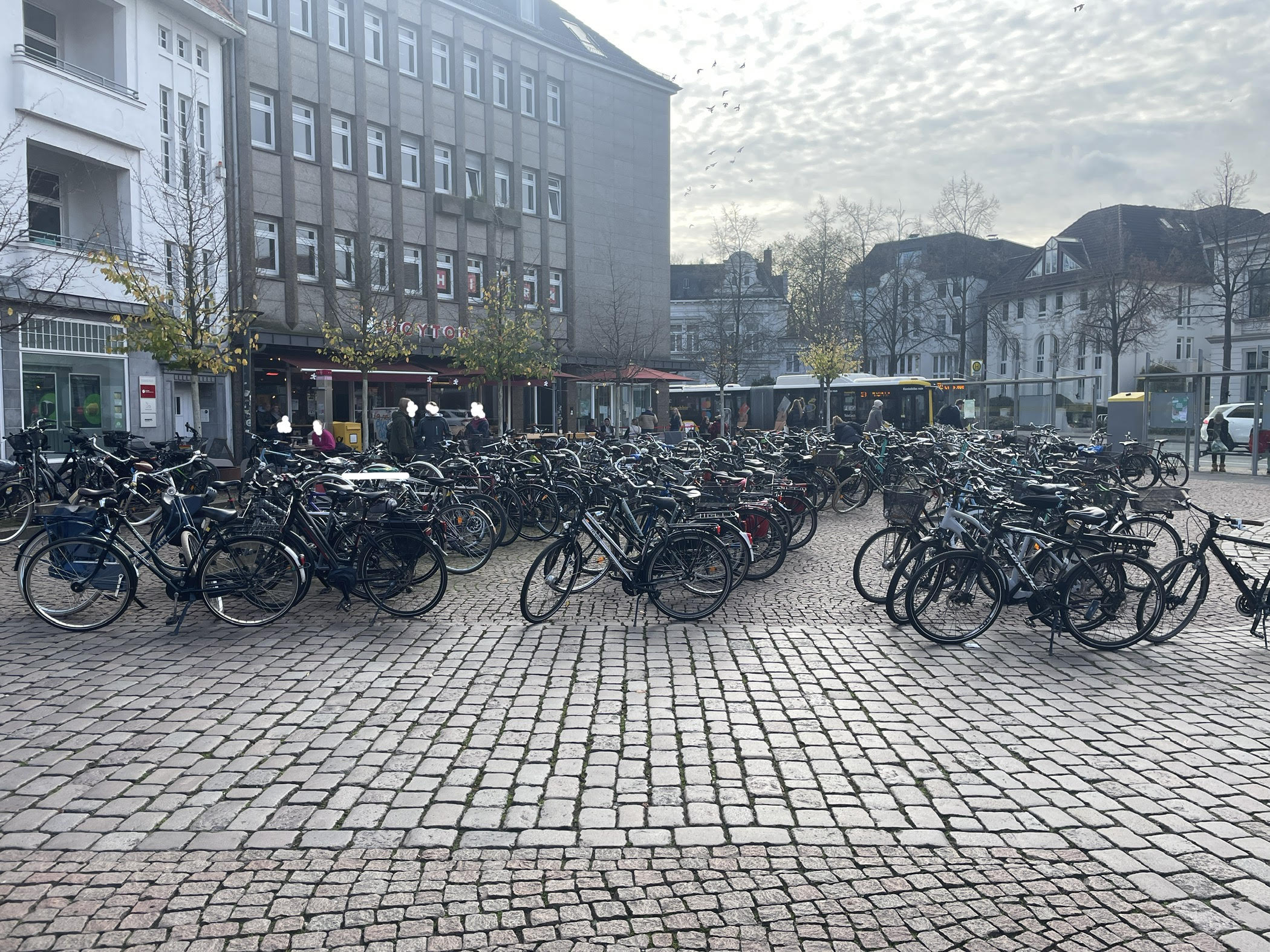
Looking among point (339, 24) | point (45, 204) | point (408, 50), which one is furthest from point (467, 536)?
point (408, 50)

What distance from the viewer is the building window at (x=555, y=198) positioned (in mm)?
39656

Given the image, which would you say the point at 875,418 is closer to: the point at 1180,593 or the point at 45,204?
the point at 1180,593

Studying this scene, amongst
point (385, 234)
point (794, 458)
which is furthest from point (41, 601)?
point (385, 234)

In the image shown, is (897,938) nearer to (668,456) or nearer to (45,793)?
(45,793)

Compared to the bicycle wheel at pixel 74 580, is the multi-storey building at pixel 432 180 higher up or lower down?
higher up

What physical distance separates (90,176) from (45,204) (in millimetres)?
1224

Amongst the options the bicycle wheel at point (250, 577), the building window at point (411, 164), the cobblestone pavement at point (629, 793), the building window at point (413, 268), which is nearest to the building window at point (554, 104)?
the building window at point (411, 164)

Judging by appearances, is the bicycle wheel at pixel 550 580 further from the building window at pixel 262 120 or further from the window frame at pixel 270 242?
the building window at pixel 262 120

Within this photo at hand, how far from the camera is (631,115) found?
4284 cm

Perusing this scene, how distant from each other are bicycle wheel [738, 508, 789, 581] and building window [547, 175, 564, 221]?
31522mm

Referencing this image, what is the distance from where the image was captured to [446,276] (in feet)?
116

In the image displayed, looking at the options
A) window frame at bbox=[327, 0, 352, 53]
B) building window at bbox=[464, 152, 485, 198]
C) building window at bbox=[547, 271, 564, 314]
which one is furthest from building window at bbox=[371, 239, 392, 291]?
building window at bbox=[547, 271, 564, 314]

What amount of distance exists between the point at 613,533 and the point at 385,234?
27.5 m

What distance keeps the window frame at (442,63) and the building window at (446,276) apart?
591cm
